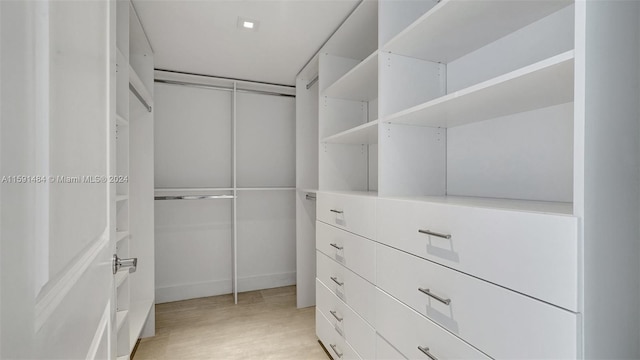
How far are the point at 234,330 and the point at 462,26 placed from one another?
2.41m

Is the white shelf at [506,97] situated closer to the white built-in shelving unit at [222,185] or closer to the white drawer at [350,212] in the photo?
the white drawer at [350,212]

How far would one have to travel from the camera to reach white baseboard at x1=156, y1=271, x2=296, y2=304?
283 cm

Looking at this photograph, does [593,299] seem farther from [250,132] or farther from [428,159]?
[250,132]

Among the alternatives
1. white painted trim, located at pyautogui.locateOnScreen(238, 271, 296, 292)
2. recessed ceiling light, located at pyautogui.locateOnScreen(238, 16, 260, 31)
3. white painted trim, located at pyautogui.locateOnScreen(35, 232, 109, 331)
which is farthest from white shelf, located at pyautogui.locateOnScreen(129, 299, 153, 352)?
recessed ceiling light, located at pyautogui.locateOnScreen(238, 16, 260, 31)

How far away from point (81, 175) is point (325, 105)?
71.5 inches

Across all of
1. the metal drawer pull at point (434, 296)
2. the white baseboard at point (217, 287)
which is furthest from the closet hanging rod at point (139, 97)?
the metal drawer pull at point (434, 296)

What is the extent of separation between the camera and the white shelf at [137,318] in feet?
5.90

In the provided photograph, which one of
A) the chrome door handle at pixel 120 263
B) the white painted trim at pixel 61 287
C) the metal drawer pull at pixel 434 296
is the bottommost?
the metal drawer pull at pixel 434 296

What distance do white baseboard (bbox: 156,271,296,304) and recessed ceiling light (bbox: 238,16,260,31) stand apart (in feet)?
7.70

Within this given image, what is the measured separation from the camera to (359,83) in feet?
6.22

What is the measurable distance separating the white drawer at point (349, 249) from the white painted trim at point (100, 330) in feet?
3.39

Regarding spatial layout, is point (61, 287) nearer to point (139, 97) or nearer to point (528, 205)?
point (528, 205)

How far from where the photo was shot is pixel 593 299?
672 mm

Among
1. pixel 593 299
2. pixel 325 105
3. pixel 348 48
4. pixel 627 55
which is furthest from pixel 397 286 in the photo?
pixel 348 48
